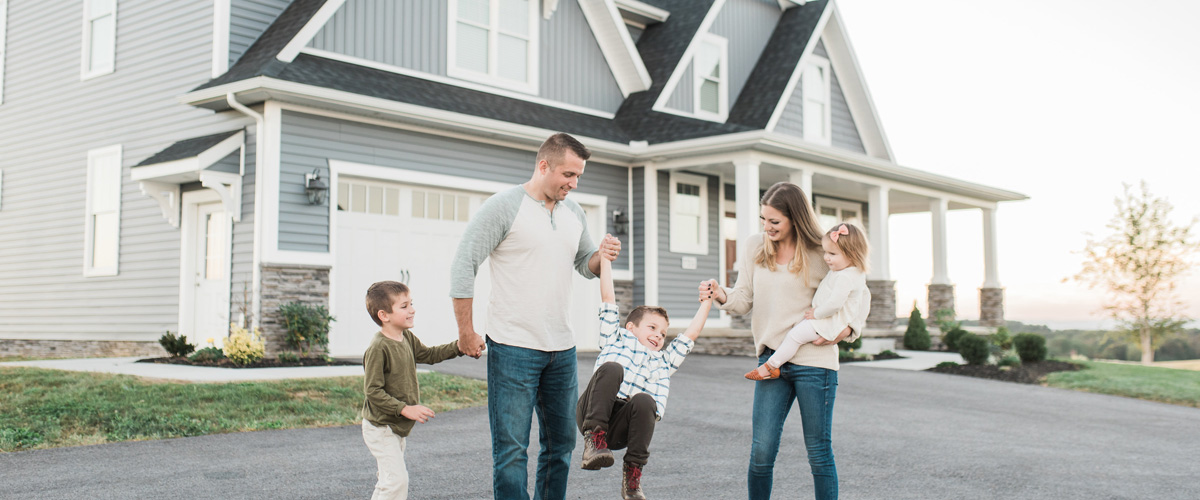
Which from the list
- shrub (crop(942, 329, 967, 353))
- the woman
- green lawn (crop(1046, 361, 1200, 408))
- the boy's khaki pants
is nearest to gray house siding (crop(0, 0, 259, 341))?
the boy's khaki pants

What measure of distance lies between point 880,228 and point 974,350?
11.2ft

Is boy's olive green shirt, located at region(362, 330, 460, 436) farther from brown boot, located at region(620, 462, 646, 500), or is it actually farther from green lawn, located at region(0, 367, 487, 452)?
green lawn, located at region(0, 367, 487, 452)

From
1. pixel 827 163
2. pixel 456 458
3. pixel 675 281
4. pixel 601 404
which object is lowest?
pixel 456 458

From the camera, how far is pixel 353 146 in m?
12.3

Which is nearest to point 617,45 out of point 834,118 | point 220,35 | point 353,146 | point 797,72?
point 797,72

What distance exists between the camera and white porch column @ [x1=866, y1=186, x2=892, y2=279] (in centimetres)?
1802

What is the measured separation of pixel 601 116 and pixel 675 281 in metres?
3.16

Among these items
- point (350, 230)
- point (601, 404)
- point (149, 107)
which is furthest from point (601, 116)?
point (601, 404)

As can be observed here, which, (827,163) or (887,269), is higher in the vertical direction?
(827,163)

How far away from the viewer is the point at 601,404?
4.37 metres

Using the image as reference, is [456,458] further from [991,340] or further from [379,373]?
[991,340]

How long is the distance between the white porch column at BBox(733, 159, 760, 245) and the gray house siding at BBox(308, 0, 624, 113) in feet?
9.86

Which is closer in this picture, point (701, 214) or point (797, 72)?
point (701, 214)

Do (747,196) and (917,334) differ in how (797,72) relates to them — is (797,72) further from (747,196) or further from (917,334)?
(917,334)
